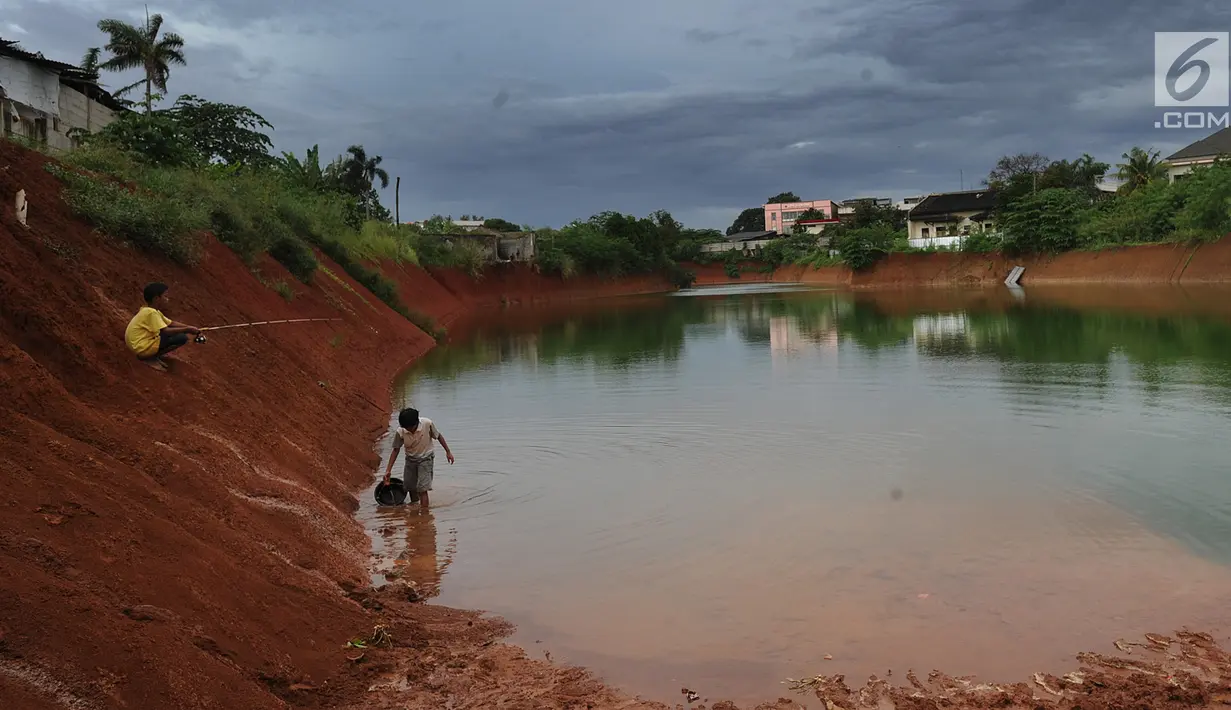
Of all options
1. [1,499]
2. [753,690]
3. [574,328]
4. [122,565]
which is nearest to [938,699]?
[753,690]

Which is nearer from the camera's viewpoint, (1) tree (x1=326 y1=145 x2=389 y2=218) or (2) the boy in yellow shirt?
(2) the boy in yellow shirt

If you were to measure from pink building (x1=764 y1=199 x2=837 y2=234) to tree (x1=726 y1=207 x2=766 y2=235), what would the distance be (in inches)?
232

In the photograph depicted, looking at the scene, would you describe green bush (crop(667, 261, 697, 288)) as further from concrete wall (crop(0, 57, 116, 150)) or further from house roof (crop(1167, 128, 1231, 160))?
concrete wall (crop(0, 57, 116, 150))

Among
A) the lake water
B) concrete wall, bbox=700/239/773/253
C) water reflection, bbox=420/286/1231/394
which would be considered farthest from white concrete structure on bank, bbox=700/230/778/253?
the lake water

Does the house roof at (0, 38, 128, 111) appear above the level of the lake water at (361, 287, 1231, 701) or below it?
above

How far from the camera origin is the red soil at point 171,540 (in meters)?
4.97

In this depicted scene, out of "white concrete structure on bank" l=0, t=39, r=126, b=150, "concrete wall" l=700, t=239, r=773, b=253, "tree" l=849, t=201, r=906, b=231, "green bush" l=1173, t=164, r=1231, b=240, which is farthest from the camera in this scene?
"concrete wall" l=700, t=239, r=773, b=253

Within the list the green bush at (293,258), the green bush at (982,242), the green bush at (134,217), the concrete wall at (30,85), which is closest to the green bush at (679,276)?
the green bush at (982,242)

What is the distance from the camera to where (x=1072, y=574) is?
862cm

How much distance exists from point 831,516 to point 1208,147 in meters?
80.8

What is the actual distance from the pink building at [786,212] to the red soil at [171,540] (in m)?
139

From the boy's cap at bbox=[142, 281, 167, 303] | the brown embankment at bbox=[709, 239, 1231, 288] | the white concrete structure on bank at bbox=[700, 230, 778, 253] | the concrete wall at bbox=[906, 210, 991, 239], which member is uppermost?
the white concrete structure on bank at bbox=[700, 230, 778, 253]

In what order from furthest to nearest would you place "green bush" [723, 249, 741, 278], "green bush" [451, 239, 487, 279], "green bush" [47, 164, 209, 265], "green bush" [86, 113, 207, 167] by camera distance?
"green bush" [723, 249, 741, 278], "green bush" [451, 239, 487, 279], "green bush" [86, 113, 207, 167], "green bush" [47, 164, 209, 265]

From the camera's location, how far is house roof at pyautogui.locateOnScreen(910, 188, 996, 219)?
87500 mm
